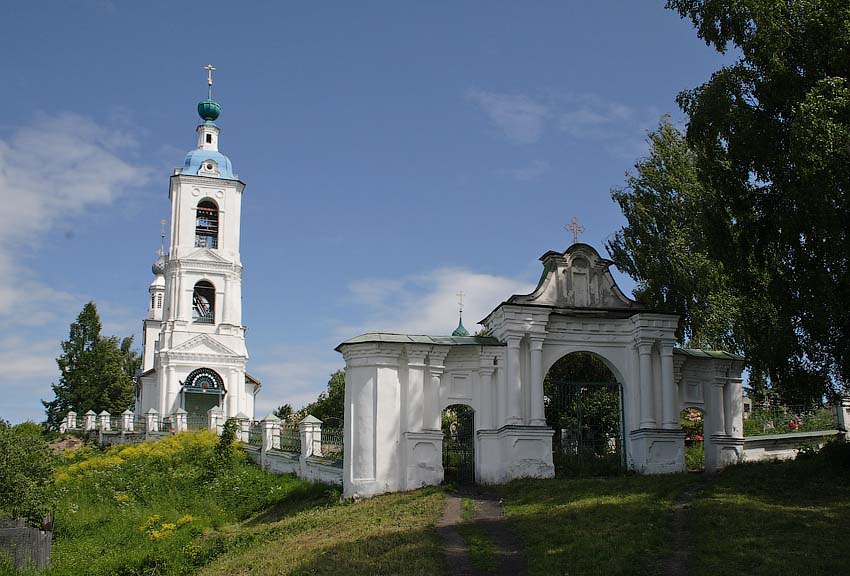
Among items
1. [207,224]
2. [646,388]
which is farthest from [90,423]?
[646,388]

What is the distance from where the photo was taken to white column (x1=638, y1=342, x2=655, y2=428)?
23.3 meters

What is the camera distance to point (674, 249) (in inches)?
1161

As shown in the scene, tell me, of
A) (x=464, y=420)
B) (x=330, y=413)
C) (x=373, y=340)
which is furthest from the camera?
(x=330, y=413)

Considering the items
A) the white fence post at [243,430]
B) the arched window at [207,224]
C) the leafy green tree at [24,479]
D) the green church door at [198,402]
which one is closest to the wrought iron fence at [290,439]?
the white fence post at [243,430]

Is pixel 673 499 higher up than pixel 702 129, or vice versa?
pixel 702 129

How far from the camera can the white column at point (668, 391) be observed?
23.4m

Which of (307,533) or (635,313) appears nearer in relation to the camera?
(307,533)

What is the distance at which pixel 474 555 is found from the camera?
1519 centimetres

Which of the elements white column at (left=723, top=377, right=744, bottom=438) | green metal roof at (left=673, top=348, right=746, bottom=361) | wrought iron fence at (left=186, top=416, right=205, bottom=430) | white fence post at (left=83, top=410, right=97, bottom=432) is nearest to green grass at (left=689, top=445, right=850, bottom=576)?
white column at (left=723, top=377, right=744, bottom=438)

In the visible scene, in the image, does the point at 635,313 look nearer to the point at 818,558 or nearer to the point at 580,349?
the point at 580,349

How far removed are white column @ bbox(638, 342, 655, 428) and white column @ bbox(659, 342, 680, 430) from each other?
0.98 ft

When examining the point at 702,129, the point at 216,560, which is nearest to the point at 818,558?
the point at 702,129

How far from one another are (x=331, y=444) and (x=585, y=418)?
690 centimetres

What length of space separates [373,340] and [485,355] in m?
2.70
